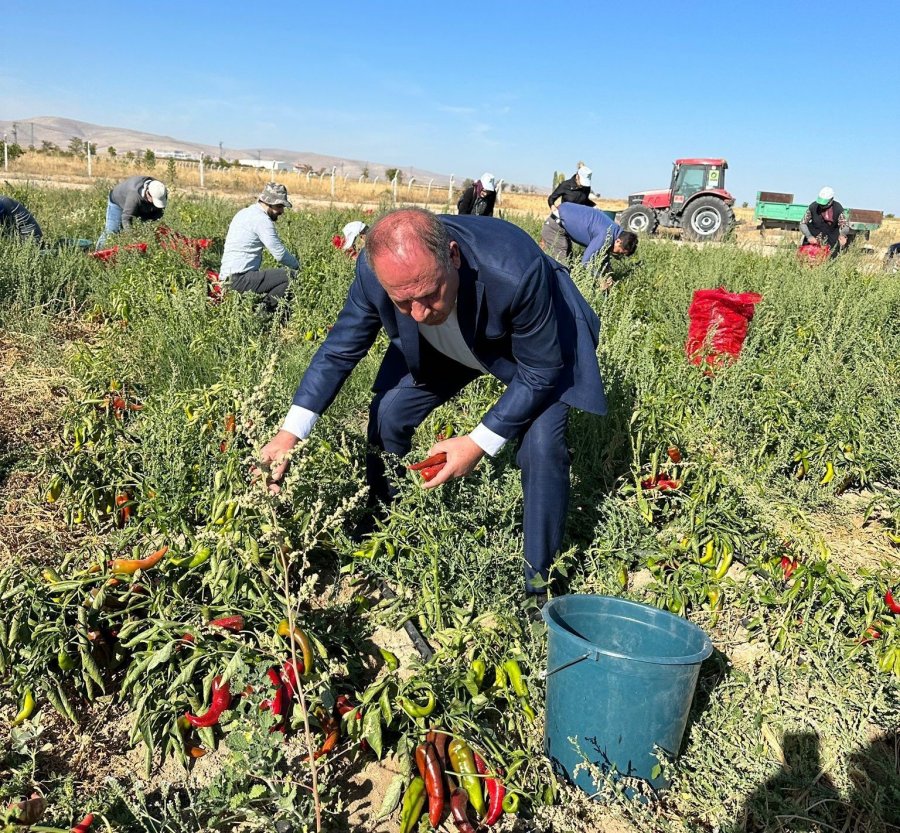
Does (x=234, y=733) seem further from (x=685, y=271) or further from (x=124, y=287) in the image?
(x=685, y=271)

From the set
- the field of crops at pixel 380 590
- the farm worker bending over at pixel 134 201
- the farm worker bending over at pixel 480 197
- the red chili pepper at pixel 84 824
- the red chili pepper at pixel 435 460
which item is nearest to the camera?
the red chili pepper at pixel 84 824

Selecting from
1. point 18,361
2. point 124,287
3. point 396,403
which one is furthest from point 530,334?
point 124,287

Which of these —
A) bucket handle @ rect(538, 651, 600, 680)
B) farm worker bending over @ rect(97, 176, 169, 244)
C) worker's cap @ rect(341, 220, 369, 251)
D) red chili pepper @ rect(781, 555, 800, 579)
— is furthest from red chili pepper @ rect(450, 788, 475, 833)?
farm worker bending over @ rect(97, 176, 169, 244)

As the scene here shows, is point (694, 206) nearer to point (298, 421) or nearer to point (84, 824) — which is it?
point (298, 421)

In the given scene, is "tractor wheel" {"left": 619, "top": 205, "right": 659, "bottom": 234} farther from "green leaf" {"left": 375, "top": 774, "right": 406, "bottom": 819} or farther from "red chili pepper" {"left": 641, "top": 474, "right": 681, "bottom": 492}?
"green leaf" {"left": 375, "top": 774, "right": 406, "bottom": 819}

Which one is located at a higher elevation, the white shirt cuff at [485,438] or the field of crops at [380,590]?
the white shirt cuff at [485,438]

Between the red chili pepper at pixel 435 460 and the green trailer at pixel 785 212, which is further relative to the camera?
the green trailer at pixel 785 212

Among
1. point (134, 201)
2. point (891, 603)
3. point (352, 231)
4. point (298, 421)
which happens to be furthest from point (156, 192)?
point (891, 603)

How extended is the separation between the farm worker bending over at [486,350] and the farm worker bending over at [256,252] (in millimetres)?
3187

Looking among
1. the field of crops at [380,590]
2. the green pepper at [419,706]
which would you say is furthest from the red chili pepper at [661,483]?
the green pepper at [419,706]

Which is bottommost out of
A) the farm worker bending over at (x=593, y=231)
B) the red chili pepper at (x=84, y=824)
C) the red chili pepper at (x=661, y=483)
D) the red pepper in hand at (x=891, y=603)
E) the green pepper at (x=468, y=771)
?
the red chili pepper at (x=84, y=824)

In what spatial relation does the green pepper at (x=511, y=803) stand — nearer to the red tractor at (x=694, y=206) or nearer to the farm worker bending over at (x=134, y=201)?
the farm worker bending over at (x=134, y=201)

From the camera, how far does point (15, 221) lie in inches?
231

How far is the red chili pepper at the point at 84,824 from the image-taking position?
173 cm
